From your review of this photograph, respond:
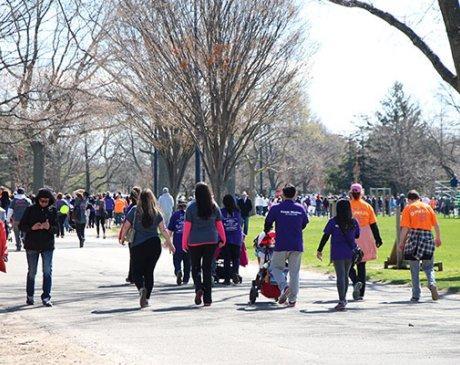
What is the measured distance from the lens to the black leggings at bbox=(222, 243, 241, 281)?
62.4ft

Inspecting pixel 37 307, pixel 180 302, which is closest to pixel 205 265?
pixel 180 302

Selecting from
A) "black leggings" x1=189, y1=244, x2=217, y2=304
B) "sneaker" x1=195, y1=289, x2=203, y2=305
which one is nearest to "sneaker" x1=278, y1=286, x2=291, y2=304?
"black leggings" x1=189, y1=244, x2=217, y2=304

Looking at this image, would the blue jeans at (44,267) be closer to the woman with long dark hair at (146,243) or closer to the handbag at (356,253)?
the woman with long dark hair at (146,243)

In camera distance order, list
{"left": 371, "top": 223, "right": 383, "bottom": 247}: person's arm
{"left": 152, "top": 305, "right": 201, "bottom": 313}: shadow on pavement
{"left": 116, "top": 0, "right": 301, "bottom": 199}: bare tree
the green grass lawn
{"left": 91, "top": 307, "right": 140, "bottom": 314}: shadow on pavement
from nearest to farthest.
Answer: {"left": 91, "top": 307, "right": 140, "bottom": 314}: shadow on pavement, {"left": 152, "top": 305, "right": 201, "bottom": 313}: shadow on pavement, {"left": 371, "top": 223, "right": 383, "bottom": 247}: person's arm, the green grass lawn, {"left": 116, "top": 0, "right": 301, "bottom": 199}: bare tree

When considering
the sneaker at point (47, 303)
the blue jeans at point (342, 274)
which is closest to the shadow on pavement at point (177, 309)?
the sneaker at point (47, 303)

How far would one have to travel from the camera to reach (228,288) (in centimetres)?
1852

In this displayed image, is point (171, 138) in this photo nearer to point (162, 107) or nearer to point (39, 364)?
point (162, 107)

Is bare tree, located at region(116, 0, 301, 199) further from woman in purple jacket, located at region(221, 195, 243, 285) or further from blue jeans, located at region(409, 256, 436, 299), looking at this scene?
blue jeans, located at region(409, 256, 436, 299)

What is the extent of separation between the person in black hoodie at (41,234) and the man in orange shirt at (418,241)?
5.38 meters

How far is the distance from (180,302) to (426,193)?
75.3m

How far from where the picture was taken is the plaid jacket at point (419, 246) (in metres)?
16.1

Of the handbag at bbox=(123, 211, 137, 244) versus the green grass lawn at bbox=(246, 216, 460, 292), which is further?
the green grass lawn at bbox=(246, 216, 460, 292)

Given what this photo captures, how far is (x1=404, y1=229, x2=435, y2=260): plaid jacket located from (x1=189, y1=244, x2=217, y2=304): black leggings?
3.05m

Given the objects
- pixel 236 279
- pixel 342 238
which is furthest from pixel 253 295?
pixel 236 279
